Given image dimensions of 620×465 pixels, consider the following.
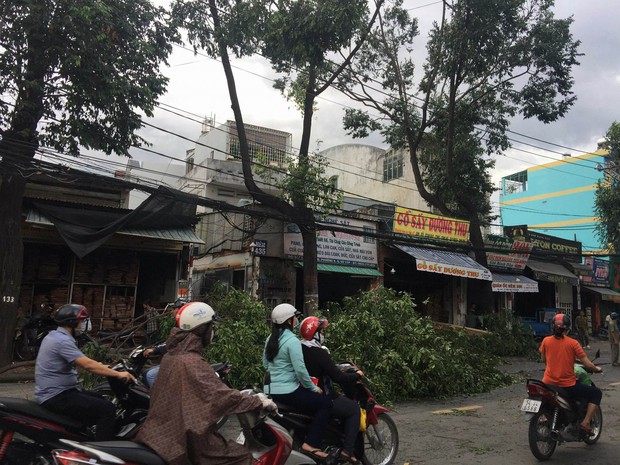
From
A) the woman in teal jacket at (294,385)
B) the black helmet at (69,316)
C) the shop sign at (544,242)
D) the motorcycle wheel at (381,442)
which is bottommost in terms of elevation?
the motorcycle wheel at (381,442)

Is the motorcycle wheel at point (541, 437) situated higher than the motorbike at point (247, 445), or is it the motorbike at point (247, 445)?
the motorbike at point (247, 445)

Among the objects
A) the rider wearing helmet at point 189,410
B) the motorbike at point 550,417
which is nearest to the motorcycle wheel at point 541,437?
the motorbike at point 550,417

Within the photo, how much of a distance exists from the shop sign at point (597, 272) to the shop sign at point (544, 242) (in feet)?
3.41

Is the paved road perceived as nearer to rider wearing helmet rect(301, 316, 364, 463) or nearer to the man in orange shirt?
the man in orange shirt

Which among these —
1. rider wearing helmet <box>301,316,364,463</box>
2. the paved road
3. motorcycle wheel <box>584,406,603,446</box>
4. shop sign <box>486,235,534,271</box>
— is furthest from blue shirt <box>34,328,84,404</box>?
shop sign <box>486,235,534,271</box>

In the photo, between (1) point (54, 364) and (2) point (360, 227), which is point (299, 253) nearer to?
(2) point (360, 227)

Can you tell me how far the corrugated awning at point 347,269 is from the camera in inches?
644

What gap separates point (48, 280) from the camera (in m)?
13.2

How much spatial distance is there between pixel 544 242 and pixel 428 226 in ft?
33.4

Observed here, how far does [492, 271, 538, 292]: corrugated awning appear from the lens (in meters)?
20.5

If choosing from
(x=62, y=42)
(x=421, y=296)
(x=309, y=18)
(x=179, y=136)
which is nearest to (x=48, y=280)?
(x=179, y=136)

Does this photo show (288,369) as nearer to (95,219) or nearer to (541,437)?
(541,437)

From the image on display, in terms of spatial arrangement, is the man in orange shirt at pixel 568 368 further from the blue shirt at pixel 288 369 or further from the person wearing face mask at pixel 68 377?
the person wearing face mask at pixel 68 377

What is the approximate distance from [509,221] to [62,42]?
4318 cm
